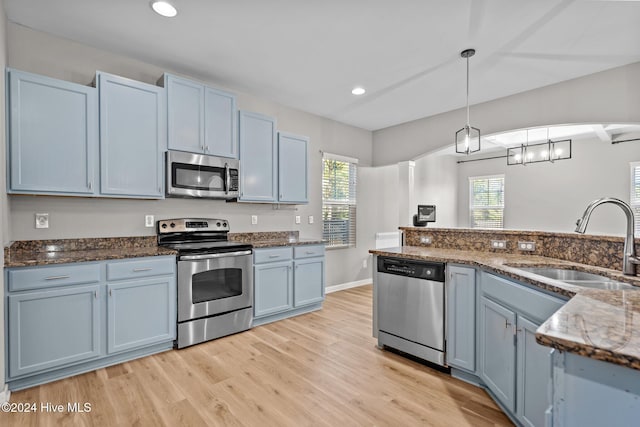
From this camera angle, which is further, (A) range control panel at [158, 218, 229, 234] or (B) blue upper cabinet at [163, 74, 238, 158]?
(A) range control panel at [158, 218, 229, 234]

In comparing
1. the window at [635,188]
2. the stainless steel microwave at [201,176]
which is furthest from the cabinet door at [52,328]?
the window at [635,188]

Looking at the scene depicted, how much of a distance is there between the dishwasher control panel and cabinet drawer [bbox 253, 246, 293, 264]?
1273 mm

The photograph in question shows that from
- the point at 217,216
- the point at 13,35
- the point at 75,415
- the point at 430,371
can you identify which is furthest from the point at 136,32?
the point at 430,371

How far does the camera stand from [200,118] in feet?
10.7

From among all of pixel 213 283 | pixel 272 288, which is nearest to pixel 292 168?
pixel 272 288

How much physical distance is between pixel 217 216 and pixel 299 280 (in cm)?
125

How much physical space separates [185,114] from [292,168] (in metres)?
1.45

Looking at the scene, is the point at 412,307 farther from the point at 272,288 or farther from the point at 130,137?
the point at 130,137

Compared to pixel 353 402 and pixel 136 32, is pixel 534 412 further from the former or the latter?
pixel 136 32

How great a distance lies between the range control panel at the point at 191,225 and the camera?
3266 mm

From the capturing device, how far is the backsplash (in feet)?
6.57

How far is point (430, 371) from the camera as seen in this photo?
252cm

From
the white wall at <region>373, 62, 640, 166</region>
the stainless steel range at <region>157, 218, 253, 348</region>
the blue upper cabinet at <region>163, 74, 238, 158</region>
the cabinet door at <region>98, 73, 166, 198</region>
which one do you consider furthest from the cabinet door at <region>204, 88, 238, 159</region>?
the white wall at <region>373, 62, 640, 166</region>

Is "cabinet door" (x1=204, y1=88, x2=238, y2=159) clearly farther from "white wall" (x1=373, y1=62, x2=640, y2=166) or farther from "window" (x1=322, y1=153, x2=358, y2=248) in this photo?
"white wall" (x1=373, y1=62, x2=640, y2=166)
